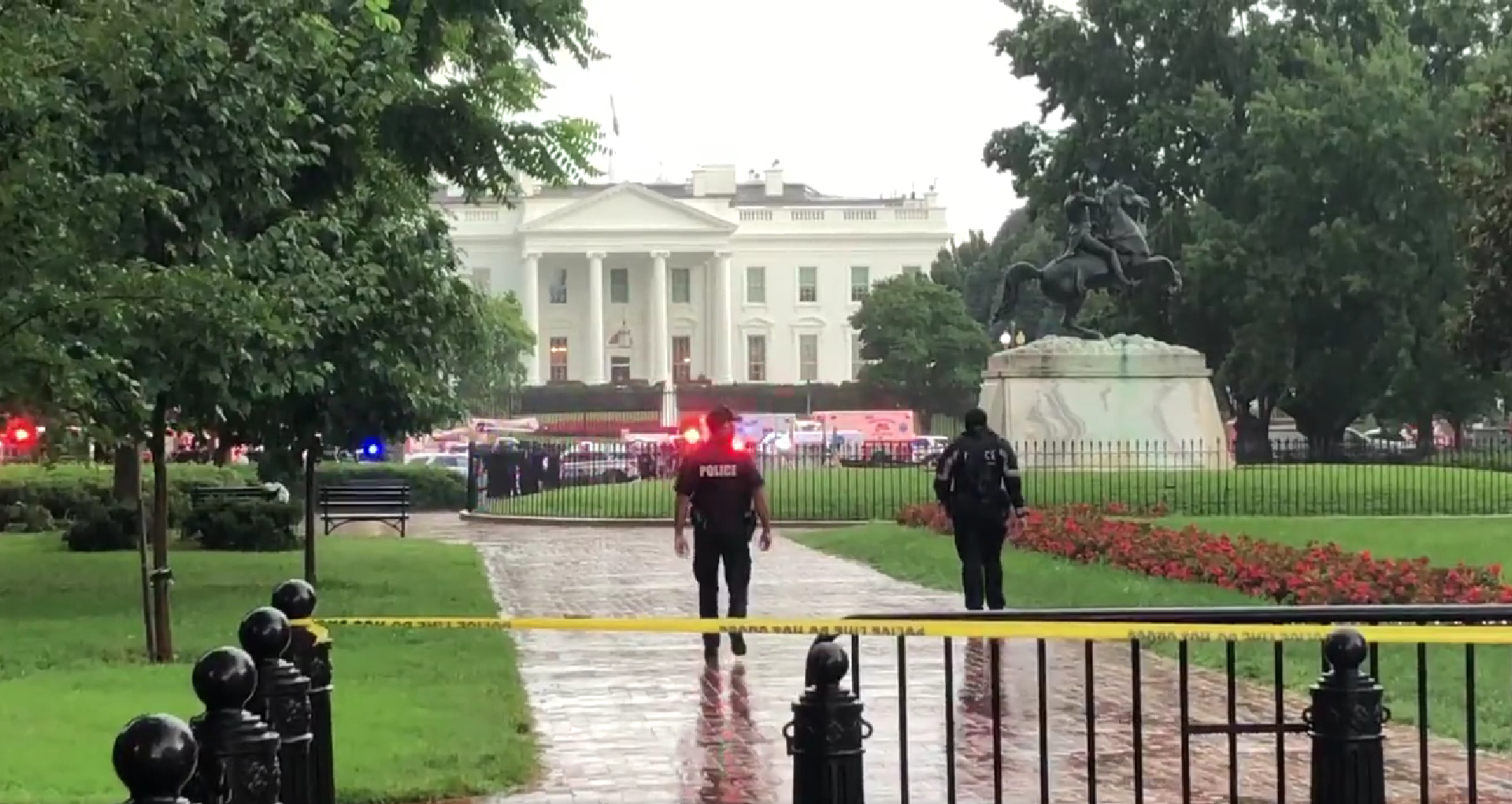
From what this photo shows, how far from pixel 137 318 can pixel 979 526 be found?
6451mm

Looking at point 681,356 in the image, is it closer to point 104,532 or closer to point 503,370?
point 503,370

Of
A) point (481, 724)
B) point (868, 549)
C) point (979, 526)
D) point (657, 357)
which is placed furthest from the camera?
point (657, 357)

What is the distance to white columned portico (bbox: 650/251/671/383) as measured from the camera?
381 ft

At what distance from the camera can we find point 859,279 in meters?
122

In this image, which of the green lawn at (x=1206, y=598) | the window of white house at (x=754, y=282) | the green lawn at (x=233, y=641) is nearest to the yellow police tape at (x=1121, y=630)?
the green lawn at (x=233, y=641)

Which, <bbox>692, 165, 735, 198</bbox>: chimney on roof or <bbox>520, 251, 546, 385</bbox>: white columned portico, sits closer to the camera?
<bbox>520, 251, 546, 385</bbox>: white columned portico

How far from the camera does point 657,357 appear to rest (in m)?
117

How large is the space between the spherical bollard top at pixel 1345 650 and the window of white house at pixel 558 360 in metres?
113

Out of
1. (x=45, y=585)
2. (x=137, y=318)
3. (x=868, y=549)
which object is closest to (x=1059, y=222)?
(x=868, y=549)

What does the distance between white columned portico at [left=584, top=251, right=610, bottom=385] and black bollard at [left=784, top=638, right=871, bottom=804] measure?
110 m

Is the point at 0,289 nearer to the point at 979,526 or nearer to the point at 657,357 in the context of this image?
the point at 979,526

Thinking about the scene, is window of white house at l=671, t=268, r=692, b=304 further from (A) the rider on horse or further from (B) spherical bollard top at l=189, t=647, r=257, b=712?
(B) spherical bollard top at l=189, t=647, r=257, b=712

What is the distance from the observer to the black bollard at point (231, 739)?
4.31m

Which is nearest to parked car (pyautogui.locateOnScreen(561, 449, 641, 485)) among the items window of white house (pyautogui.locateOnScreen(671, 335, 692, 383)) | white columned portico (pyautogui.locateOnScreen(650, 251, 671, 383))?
white columned portico (pyautogui.locateOnScreen(650, 251, 671, 383))
